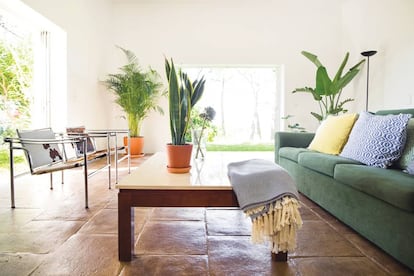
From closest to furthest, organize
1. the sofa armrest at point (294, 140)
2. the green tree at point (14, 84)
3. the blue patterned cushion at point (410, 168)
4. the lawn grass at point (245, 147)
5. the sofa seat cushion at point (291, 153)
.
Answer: the blue patterned cushion at point (410, 168)
the sofa seat cushion at point (291, 153)
the green tree at point (14, 84)
the sofa armrest at point (294, 140)
the lawn grass at point (245, 147)

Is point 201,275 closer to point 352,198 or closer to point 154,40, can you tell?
point 352,198

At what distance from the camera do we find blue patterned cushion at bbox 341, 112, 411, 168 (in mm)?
1958

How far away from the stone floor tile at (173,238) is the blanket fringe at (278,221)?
43cm

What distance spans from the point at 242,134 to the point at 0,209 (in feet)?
15.0

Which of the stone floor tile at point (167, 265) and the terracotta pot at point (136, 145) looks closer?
the stone floor tile at point (167, 265)

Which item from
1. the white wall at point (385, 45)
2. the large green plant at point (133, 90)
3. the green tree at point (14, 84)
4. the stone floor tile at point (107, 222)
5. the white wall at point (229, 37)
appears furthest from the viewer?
the white wall at point (229, 37)

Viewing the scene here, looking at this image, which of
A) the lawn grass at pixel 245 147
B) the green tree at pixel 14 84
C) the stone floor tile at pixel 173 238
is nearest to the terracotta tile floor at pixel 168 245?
the stone floor tile at pixel 173 238

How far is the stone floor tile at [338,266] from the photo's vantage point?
1.39m

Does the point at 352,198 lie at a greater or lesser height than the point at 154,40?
lesser

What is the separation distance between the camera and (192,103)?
1.89 meters

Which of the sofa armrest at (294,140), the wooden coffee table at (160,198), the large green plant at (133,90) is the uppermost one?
the large green plant at (133,90)

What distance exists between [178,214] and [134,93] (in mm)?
3498

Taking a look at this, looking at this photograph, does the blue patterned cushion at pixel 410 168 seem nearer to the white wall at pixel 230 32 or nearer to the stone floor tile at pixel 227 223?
the stone floor tile at pixel 227 223

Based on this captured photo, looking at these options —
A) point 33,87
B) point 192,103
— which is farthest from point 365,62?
point 33,87
